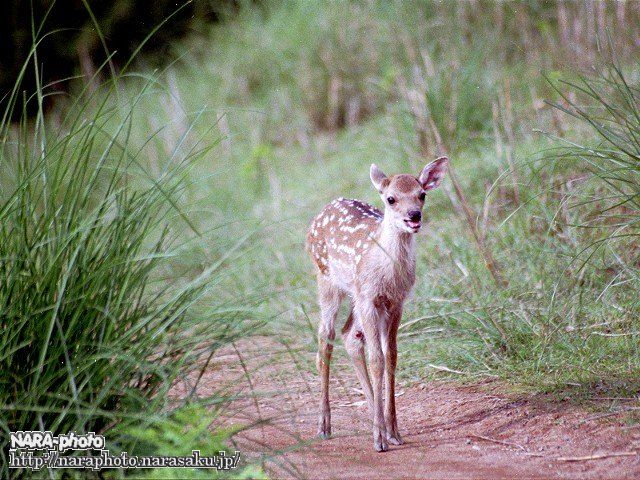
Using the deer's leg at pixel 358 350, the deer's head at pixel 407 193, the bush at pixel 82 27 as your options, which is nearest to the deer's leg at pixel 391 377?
the deer's leg at pixel 358 350

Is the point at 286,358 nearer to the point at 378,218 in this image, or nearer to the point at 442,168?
the point at 378,218

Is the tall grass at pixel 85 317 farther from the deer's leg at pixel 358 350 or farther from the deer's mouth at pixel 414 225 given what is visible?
the deer's leg at pixel 358 350

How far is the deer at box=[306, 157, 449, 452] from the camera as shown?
493cm

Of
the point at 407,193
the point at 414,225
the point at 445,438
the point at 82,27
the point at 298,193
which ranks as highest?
the point at 82,27

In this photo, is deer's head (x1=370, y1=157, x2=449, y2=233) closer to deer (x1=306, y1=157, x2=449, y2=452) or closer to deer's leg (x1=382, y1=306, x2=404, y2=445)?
deer (x1=306, y1=157, x2=449, y2=452)

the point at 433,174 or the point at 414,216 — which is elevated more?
the point at 433,174

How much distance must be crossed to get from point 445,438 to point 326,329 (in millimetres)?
1013

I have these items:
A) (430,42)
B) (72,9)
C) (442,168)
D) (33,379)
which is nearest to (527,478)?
(442,168)

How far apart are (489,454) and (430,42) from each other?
Result: 662cm

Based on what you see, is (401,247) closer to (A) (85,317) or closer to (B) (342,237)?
(B) (342,237)

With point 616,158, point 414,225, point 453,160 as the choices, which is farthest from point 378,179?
point 453,160

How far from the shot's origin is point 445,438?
4840 mm

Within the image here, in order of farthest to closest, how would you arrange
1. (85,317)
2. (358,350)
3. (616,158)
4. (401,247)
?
(358,350) < (401,247) < (616,158) < (85,317)

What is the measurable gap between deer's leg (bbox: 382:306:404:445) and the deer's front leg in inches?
1.7
